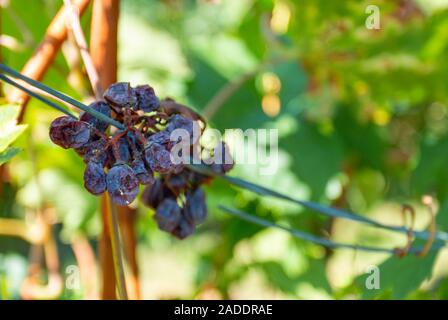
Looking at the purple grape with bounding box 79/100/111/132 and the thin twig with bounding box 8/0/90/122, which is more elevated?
the thin twig with bounding box 8/0/90/122

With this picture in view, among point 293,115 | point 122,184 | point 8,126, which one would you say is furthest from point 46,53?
point 293,115

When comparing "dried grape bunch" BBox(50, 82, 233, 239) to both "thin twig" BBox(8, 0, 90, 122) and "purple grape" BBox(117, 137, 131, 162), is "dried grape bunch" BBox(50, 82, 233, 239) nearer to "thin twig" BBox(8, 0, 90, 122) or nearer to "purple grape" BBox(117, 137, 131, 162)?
"purple grape" BBox(117, 137, 131, 162)

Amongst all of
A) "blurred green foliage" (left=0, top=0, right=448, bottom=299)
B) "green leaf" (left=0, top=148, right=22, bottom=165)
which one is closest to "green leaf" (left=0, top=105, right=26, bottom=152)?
"green leaf" (left=0, top=148, right=22, bottom=165)


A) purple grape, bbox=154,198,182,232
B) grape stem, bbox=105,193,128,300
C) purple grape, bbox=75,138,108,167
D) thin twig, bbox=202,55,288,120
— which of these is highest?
thin twig, bbox=202,55,288,120

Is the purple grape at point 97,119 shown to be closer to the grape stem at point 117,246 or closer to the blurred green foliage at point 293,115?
the grape stem at point 117,246

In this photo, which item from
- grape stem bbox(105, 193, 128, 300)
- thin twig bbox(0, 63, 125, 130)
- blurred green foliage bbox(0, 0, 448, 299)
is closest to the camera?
thin twig bbox(0, 63, 125, 130)

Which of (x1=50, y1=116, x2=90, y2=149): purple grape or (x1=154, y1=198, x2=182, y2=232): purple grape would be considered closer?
(x1=50, y1=116, x2=90, y2=149): purple grape

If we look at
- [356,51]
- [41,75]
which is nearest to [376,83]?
[356,51]
